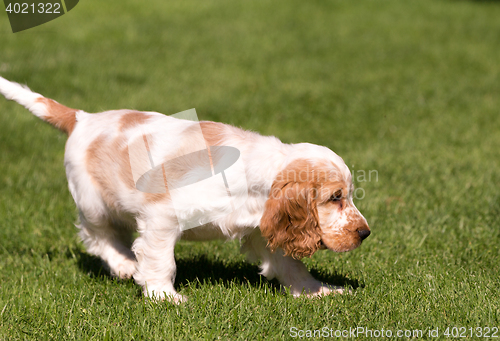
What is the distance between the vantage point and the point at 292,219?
118 inches

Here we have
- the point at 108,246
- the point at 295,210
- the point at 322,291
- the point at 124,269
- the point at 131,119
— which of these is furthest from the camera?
the point at 108,246

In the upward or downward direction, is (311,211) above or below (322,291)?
above

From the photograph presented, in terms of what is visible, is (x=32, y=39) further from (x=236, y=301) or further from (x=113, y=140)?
(x=236, y=301)

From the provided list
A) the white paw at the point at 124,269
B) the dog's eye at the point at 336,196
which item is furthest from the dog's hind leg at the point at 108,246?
the dog's eye at the point at 336,196

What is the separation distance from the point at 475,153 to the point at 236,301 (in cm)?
439

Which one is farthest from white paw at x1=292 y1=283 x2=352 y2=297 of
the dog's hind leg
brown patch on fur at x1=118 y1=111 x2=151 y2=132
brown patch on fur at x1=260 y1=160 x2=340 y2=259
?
brown patch on fur at x1=118 y1=111 x2=151 y2=132

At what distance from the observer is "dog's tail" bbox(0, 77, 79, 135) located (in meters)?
3.74

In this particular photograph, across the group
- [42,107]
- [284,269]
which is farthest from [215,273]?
[42,107]

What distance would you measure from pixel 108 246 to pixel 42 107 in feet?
3.67

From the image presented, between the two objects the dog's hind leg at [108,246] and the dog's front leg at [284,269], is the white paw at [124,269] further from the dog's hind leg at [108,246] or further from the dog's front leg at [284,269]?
the dog's front leg at [284,269]

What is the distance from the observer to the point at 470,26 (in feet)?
45.8

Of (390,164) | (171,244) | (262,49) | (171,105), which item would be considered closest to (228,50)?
(262,49)

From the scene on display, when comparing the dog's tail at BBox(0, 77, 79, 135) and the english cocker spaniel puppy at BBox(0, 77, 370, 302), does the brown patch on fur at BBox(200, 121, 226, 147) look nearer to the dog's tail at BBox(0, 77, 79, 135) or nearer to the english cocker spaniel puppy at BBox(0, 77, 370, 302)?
the english cocker spaniel puppy at BBox(0, 77, 370, 302)

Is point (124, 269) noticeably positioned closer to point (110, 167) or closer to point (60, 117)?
point (110, 167)
